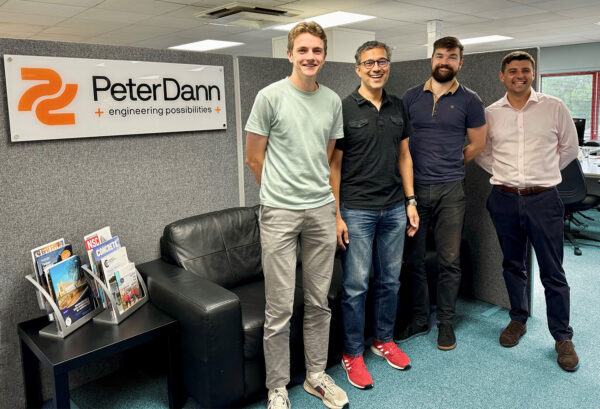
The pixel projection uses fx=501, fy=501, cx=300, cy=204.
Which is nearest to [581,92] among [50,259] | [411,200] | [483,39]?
[483,39]

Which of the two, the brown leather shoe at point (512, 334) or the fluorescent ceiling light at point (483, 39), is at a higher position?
the fluorescent ceiling light at point (483, 39)

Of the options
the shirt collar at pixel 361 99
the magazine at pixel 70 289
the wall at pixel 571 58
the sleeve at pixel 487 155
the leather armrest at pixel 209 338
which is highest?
the wall at pixel 571 58

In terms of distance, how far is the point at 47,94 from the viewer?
5.68 ft

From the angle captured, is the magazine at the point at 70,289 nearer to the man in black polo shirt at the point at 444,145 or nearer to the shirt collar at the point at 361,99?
the shirt collar at the point at 361,99

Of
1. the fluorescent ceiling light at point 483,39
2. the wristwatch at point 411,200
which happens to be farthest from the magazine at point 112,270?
the fluorescent ceiling light at point 483,39

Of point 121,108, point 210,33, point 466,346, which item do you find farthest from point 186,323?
point 210,33

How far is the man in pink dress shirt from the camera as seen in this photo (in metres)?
2.07

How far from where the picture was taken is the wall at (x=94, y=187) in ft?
5.69

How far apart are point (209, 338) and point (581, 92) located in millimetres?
9030

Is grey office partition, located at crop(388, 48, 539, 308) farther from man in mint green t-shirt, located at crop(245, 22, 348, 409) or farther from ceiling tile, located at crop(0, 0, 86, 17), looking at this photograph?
ceiling tile, located at crop(0, 0, 86, 17)

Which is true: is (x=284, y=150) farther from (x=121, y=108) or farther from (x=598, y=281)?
(x=598, y=281)

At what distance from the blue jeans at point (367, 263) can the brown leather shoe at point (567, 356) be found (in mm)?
716

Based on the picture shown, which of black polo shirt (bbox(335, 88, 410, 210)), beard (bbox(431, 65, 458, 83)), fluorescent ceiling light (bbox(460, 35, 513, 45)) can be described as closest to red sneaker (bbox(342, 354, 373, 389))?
black polo shirt (bbox(335, 88, 410, 210))

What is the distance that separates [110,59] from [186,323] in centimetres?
101
